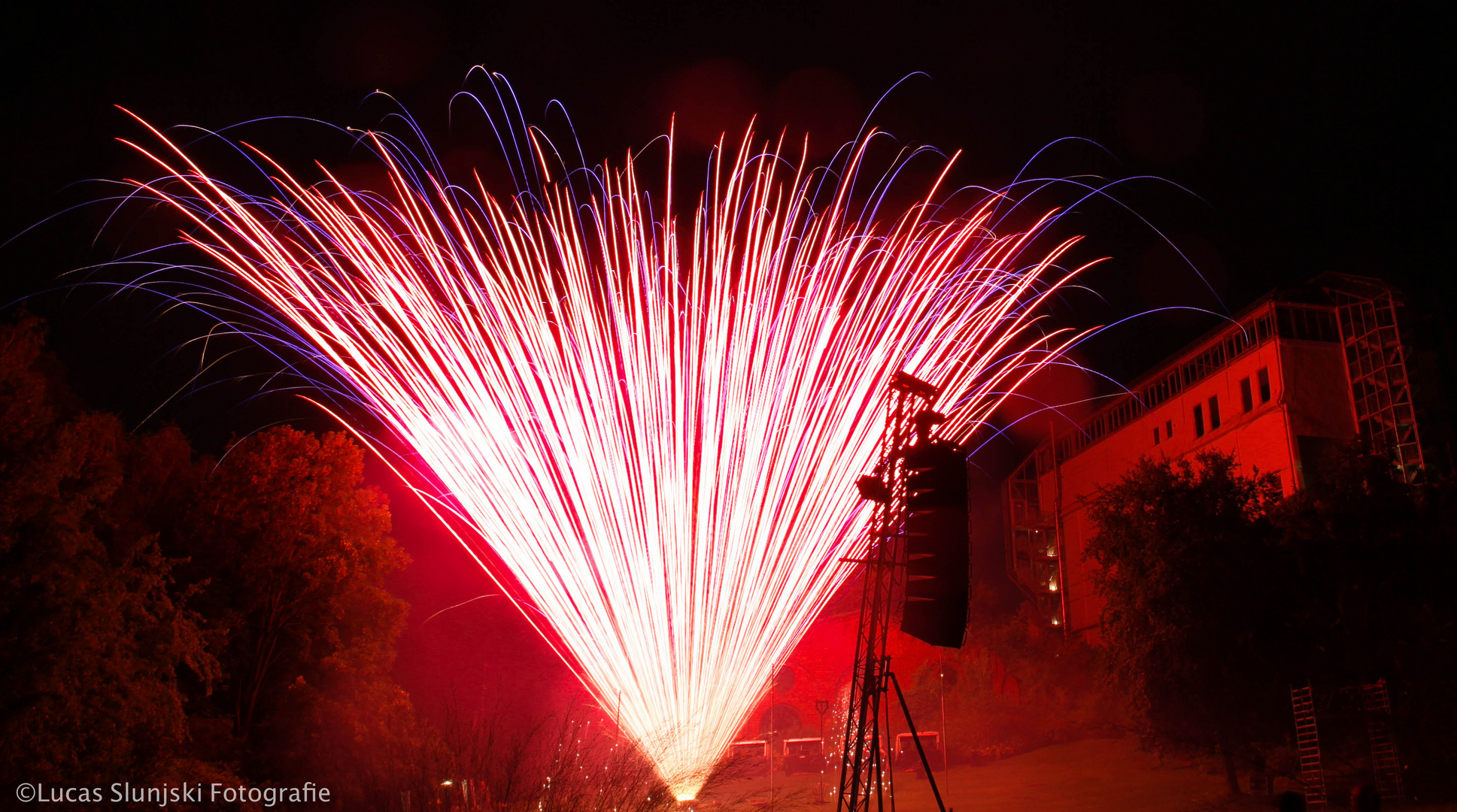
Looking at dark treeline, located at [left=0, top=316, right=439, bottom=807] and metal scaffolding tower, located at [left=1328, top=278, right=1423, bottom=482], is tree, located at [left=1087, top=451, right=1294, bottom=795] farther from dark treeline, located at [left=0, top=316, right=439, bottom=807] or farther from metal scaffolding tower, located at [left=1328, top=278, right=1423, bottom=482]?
dark treeline, located at [left=0, top=316, right=439, bottom=807]

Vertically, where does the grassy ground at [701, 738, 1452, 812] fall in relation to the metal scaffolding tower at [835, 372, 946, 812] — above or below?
below

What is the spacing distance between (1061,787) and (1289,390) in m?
15.3

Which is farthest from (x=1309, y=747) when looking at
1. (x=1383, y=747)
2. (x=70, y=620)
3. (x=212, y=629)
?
(x=70, y=620)

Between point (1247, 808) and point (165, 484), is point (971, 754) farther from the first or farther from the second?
point (165, 484)

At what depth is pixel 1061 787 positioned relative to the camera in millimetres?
28859

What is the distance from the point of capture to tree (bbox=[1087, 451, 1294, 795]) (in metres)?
23.2

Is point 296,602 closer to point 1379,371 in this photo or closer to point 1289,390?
point 1289,390

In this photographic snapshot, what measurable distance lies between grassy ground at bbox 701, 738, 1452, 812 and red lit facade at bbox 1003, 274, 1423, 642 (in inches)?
322

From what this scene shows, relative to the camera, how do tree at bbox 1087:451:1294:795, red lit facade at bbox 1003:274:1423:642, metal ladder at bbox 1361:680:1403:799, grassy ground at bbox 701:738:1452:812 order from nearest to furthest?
1. metal ladder at bbox 1361:680:1403:799
2. tree at bbox 1087:451:1294:795
3. grassy ground at bbox 701:738:1452:812
4. red lit facade at bbox 1003:274:1423:642

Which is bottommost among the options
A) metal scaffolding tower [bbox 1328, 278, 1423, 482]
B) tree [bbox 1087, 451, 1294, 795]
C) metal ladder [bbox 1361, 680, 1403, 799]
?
metal ladder [bbox 1361, 680, 1403, 799]

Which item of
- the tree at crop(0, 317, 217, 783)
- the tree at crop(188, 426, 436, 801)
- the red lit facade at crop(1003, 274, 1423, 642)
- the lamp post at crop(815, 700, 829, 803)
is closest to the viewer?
the tree at crop(0, 317, 217, 783)

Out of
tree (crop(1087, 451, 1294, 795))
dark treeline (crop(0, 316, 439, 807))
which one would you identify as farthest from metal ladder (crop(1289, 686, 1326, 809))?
dark treeline (crop(0, 316, 439, 807))

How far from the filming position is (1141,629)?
24359 millimetres

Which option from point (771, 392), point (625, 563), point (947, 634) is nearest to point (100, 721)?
point (625, 563)
